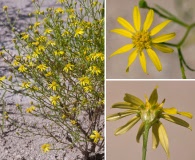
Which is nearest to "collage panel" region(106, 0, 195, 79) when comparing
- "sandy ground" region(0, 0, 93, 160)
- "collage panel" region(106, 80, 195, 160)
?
"collage panel" region(106, 80, 195, 160)

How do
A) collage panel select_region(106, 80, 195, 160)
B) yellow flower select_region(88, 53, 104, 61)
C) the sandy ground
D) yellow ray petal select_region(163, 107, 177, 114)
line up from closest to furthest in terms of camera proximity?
1. yellow ray petal select_region(163, 107, 177, 114)
2. collage panel select_region(106, 80, 195, 160)
3. yellow flower select_region(88, 53, 104, 61)
4. the sandy ground

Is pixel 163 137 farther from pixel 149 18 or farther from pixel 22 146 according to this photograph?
pixel 22 146

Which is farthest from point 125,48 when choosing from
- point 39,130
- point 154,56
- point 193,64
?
point 39,130

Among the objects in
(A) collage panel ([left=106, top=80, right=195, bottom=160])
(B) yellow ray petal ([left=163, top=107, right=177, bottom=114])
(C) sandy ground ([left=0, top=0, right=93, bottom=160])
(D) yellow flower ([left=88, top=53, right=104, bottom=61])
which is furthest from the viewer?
(C) sandy ground ([left=0, top=0, right=93, bottom=160])

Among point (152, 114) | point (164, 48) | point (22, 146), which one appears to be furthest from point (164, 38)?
point (22, 146)

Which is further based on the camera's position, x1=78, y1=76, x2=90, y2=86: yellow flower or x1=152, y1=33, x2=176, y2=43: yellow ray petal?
x1=78, y1=76, x2=90, y2=86: yellow flower

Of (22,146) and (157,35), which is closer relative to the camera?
(157,35)

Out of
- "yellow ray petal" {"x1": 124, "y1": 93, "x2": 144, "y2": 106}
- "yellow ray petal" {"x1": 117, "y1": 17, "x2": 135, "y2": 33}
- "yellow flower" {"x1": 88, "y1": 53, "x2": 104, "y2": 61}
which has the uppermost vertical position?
"yellow flower" {"x1": 88, "y1": 53, "x2": 104, "y2": 61}

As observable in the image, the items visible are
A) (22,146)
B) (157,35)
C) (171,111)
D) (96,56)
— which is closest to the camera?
(171,111)

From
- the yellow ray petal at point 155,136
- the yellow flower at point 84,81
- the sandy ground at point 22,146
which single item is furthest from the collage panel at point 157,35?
the sandy ground at point 22,146

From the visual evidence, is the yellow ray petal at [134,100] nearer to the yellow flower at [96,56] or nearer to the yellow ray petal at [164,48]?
the yellow ray petal at [164,48]

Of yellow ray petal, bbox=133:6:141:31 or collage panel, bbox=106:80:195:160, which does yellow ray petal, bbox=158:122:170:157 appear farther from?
yellow ray petal, bbox=133:6:141:31

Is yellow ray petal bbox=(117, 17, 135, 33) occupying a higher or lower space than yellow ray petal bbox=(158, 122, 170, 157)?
higher
